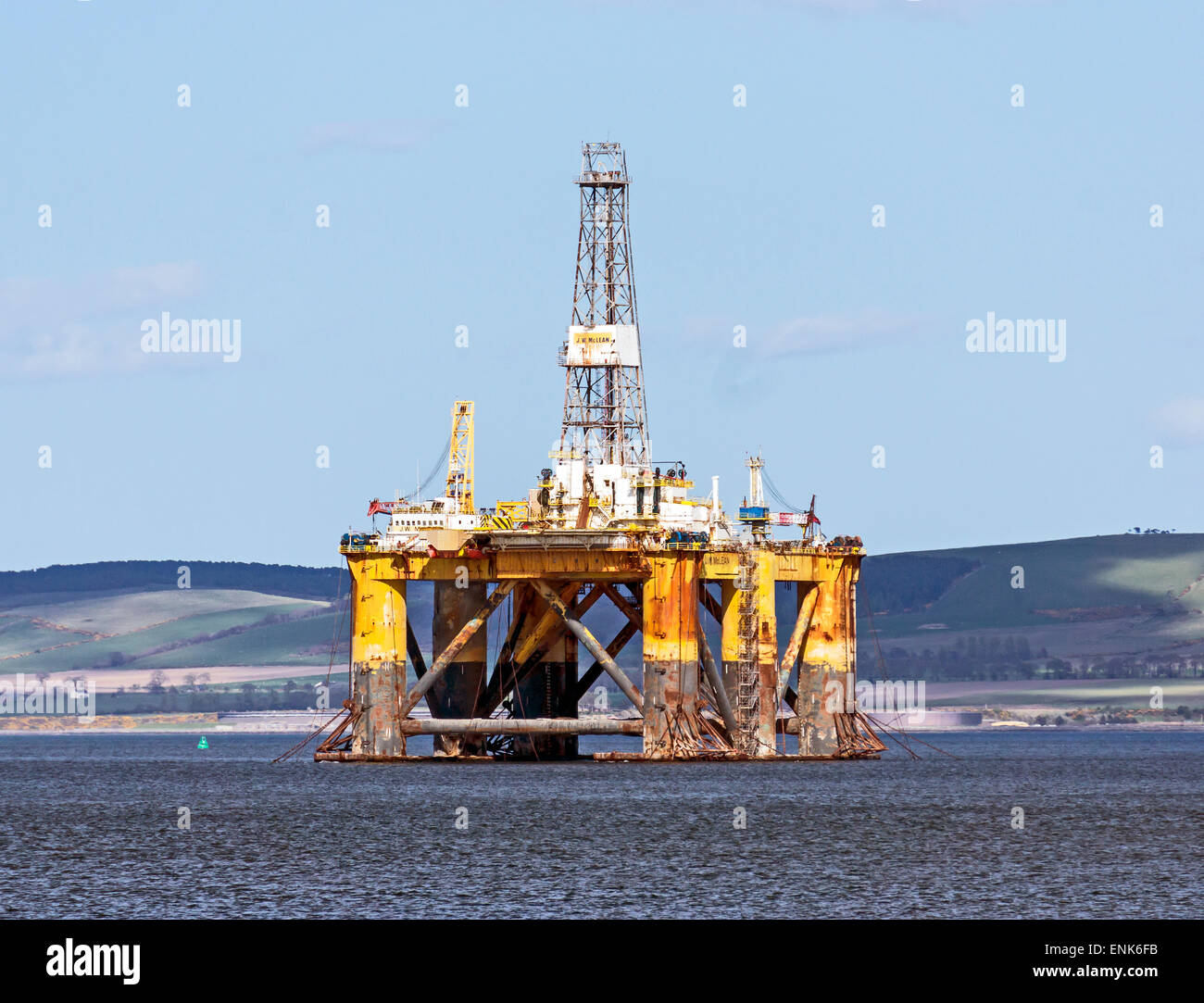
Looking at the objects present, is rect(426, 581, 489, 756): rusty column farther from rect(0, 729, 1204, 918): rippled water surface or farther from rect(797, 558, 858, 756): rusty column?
rect(797, 558, 858, 756): rusty column

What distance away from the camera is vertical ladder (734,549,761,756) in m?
98.5

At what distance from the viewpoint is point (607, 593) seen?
11069cm

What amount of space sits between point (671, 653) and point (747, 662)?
3.80m

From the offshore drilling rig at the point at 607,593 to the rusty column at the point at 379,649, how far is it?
0.08 m

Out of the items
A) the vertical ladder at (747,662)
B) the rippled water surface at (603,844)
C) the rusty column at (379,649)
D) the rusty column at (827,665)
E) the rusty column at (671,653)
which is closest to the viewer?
the rippled water surface at (603,844)

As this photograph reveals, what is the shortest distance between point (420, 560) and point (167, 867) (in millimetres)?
38427

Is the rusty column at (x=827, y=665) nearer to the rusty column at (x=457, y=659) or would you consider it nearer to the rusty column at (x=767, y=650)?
the rusty column at (x=767, y=650)

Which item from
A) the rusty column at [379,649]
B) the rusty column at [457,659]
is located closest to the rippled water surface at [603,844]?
the rusty column at [457,659]

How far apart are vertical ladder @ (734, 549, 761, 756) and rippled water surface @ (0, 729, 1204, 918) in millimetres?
1819

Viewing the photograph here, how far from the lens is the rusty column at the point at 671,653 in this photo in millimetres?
97438

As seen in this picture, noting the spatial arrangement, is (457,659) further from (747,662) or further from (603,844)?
(603,844)

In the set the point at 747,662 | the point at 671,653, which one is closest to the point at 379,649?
the point at 671,653

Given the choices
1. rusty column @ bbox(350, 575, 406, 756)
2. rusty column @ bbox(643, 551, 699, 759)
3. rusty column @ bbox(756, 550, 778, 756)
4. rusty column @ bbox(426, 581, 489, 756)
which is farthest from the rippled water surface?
rusty column @ bbox(350, 575, 406, 756)
